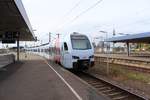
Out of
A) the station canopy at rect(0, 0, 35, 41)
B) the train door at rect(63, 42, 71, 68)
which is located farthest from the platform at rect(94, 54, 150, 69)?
the station canopy at rect(0, 0, 35, 41)

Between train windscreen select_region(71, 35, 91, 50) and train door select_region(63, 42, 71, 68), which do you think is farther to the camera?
train door select_region(63, 42, 71, 68)

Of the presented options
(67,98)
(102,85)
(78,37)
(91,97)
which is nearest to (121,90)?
(102,85)

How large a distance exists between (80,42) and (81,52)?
1097 mm

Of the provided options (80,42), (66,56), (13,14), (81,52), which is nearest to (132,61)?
(80,42)

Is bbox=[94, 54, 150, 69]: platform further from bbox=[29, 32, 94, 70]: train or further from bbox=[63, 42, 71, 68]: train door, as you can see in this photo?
bbox=[63, 42, 71, 68]: train door

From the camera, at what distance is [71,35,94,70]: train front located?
20625mm

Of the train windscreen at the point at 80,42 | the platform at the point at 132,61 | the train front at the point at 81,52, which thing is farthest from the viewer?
the platform at the point at 132,61

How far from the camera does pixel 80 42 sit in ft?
70.9

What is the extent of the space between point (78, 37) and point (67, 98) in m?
12.2

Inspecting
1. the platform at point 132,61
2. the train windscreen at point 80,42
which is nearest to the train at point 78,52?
the train windscreen at point 80,42

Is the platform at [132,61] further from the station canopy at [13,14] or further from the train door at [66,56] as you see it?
the station canopy at [13,14]

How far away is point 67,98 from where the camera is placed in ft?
32.6

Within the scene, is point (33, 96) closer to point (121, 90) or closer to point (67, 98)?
point (67, 98)

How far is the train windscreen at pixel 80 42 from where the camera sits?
2123 centimetres
